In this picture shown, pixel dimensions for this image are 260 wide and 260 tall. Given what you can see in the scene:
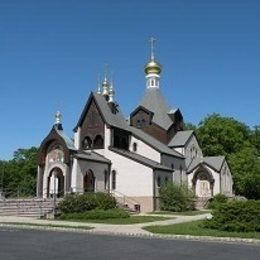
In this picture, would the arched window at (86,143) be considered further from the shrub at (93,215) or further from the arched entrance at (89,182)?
the shrub at (93,215)

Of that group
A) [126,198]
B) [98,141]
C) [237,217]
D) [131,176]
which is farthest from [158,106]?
[237,217]

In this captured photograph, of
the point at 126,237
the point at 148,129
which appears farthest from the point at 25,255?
the point at 148,129

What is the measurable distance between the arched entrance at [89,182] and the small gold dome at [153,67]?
64.9 feet

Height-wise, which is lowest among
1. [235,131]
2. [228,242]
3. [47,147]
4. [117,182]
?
[228,242]

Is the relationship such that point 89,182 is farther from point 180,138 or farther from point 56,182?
point 180,138

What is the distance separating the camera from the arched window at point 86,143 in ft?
154

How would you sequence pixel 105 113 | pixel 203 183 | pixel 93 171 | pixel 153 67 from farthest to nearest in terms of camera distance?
pixel 153 67
pixel 203 183
pixel 105 113
pixel 93 171

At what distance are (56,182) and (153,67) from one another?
22.0 m

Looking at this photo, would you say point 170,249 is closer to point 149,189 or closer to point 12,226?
point 12,226

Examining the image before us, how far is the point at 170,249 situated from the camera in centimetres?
1566

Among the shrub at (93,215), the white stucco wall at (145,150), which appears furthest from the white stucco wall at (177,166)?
the shrub at (93,215)

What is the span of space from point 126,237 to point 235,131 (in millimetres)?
49968

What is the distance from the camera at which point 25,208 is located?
113 ft

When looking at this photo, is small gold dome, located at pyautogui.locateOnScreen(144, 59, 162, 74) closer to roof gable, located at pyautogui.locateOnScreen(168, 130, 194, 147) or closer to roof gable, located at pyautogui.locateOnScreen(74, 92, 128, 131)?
roof gable, located at pyautogui.locateOnScreen(168, 130, 194, 147)
